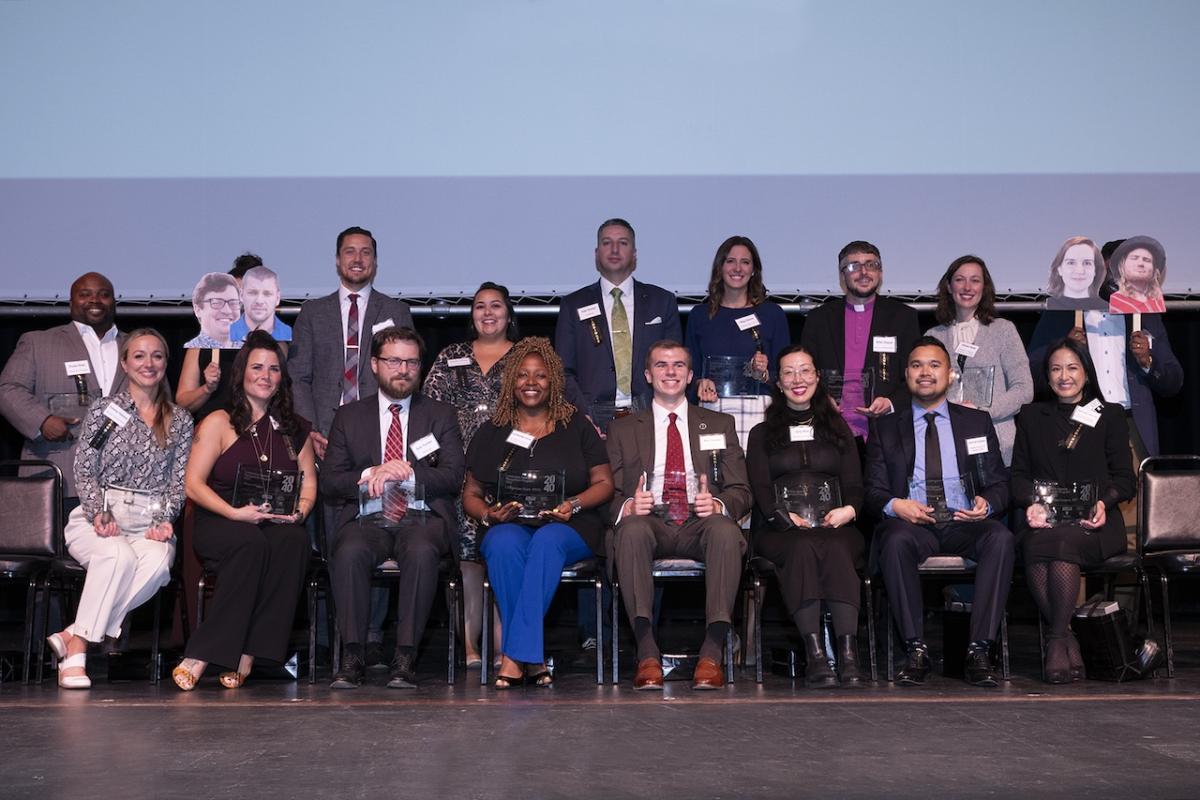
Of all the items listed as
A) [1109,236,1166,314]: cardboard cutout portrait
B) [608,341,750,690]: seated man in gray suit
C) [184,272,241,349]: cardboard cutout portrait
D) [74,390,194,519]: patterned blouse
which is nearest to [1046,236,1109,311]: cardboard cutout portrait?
[1109,236,1166,314]: cardboard cutout portrait

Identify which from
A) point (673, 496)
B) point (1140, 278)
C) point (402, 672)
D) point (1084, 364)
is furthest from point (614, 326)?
point (1140, 278)

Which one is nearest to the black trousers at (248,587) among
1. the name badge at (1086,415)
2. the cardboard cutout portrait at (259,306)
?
the cardboard cutout portrait at (259,306)

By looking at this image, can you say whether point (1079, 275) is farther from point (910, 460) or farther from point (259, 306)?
point (259, 306)

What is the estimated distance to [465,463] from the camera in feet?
17.0

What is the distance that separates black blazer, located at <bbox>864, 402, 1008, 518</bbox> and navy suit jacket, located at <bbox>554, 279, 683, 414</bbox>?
1.04 meters

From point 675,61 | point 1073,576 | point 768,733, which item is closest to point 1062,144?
point 675,61

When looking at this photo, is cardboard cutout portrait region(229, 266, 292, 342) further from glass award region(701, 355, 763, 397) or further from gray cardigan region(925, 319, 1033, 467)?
gray cardigan region(925, 319, 1033, 467)

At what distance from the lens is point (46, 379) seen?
5.49 m

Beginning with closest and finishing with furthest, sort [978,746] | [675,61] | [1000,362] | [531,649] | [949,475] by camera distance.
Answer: [978,746]
[531,649]
[949,475]
[1000,362]
[675,61]

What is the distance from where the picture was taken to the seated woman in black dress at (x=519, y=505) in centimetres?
474

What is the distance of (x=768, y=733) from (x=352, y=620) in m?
1.69

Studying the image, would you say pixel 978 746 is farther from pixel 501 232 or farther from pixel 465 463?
pixel 501 232

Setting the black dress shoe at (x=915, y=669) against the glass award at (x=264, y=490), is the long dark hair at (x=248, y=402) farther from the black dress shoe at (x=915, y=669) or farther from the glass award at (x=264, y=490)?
the black dress shoe at (x=915, y=669)

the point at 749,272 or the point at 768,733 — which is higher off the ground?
the point at 749,272
